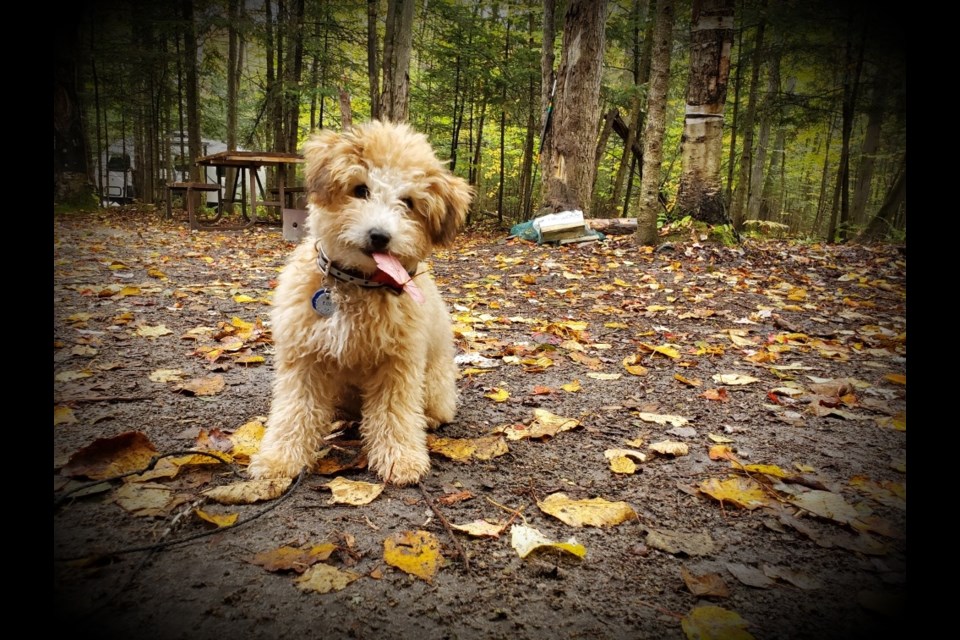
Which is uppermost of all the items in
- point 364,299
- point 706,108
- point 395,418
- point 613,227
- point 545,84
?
point 545,84

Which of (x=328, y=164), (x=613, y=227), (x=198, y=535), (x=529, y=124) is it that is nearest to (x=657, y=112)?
(x=613, y=227)

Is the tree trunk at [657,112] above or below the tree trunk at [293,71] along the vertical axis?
below

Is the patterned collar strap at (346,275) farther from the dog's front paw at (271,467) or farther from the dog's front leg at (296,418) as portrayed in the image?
the dog's front paw at (271,467)

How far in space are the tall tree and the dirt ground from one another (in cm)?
553

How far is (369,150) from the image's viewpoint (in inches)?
86.8

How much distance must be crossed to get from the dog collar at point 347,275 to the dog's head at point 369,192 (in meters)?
0.04

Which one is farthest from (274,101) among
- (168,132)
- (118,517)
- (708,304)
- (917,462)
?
(917,462)

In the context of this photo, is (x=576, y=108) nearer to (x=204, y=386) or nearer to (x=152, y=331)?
(x=152, y=331)

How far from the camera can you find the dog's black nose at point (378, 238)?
211cm

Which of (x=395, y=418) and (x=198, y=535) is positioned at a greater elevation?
(x=395, y=418)

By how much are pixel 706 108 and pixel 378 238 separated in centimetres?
757

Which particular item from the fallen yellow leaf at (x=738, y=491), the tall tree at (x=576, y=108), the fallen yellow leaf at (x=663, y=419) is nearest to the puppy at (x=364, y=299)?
the fallen yellow leaf at (x=738, y=491)

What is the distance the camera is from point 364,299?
225 centimetres

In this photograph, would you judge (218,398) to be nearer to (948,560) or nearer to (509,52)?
(948,560)
